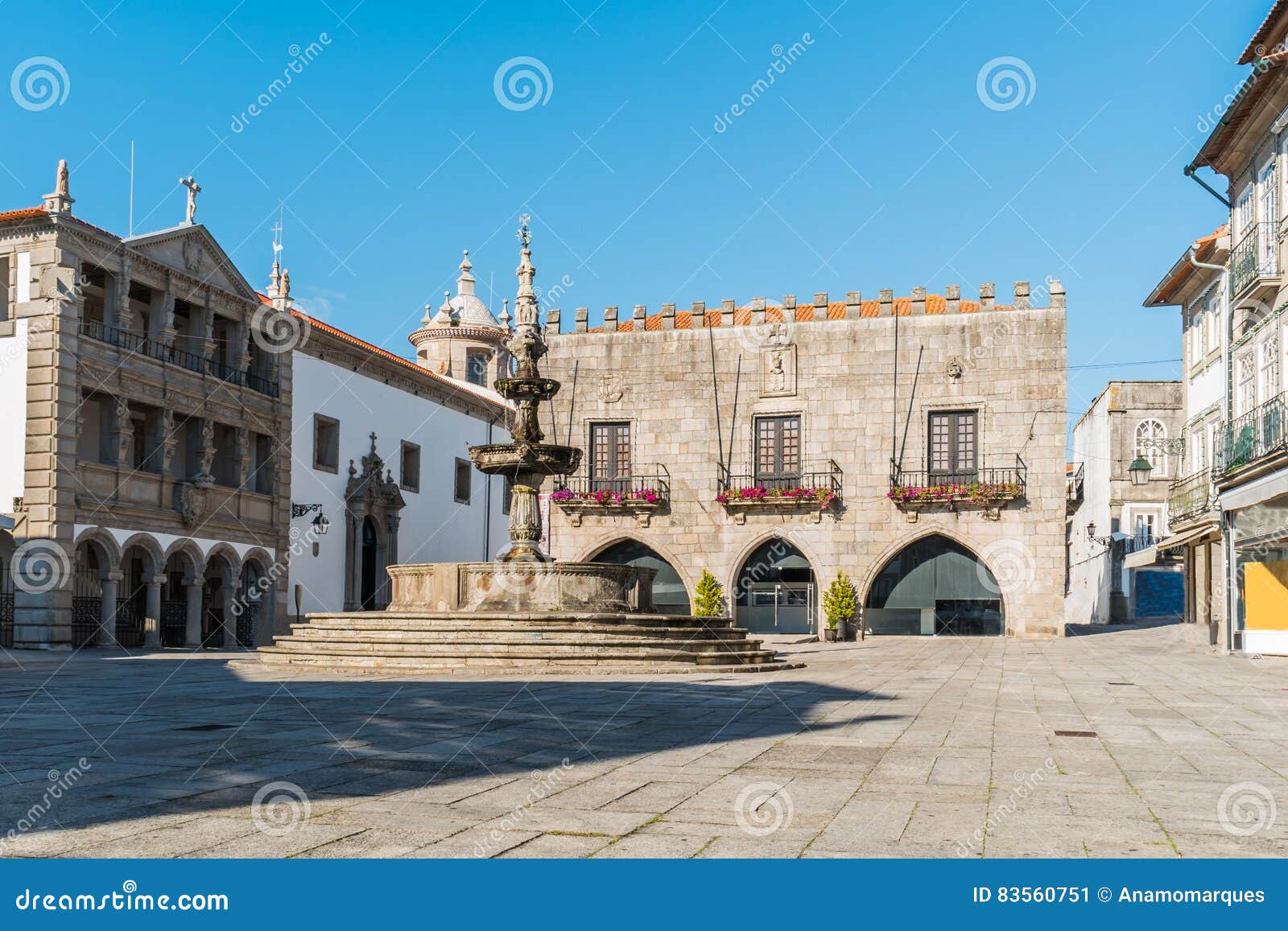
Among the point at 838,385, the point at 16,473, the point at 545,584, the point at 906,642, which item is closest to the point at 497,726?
the point at 545,584

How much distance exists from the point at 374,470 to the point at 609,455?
7.52 meters

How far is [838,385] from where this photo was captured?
116 ft

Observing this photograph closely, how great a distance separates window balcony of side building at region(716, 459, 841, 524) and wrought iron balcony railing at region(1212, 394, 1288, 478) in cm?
1006

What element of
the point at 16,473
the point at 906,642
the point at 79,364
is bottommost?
the point at 906,642

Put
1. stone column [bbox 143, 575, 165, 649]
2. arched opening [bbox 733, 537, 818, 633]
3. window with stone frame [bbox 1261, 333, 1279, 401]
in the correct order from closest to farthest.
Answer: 1. window with stone frame [bbox 1261, 333, 1279, 401]
2. stone column [bbox 143, 575, 165, 649]
3. arched opening [bbox 733, 537, 818, 633]

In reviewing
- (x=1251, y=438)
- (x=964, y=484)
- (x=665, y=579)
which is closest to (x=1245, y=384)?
(x=1251, y=438)

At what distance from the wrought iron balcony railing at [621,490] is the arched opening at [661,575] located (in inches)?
52.6

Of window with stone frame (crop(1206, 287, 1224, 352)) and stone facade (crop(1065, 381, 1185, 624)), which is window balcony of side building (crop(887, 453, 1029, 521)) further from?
stone facade (crop(1065, 381, 1185, 624))

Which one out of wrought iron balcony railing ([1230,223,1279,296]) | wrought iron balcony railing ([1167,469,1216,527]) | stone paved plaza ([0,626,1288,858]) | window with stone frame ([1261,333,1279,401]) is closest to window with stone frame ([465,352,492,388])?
wrought iron balcony railing ([1167,469,1216,527])

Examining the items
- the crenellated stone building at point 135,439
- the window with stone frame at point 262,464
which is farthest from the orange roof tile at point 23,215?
the window with stone frame at point 262,464

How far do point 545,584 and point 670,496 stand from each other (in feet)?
56.3

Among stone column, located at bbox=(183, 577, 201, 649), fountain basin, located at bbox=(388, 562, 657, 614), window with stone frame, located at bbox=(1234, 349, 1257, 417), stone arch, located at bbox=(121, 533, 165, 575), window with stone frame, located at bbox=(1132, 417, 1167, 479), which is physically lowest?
stone column, located at bbox=(183, 577, 201, 649)

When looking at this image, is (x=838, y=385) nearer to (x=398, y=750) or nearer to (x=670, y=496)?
(x=670, y=496)

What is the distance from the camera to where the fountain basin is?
19.5m
